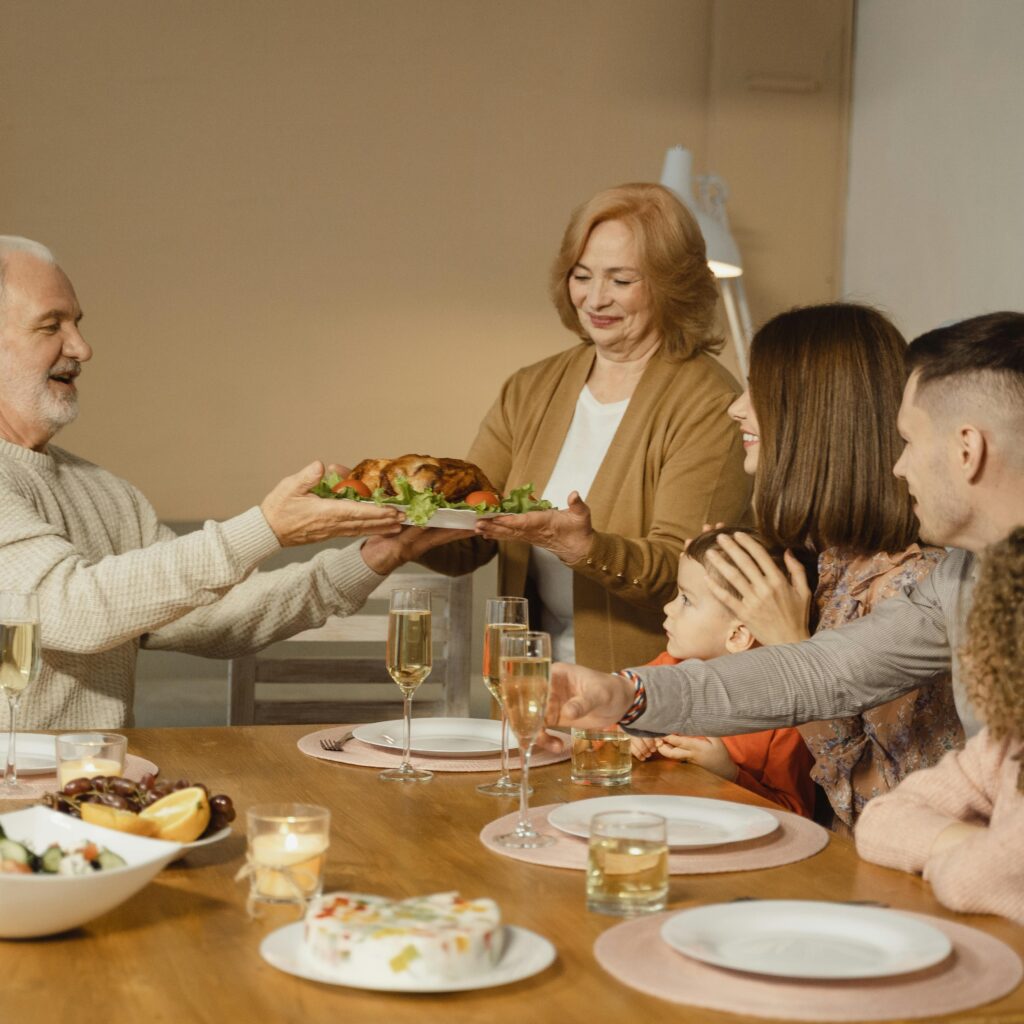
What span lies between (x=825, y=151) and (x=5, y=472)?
4280 mm

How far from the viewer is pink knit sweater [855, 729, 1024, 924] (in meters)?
1.13

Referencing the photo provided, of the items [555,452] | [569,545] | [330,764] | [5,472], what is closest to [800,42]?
[555,452]

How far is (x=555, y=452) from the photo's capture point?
2887mm

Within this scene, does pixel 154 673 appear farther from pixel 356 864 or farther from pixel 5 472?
pixel 356 864

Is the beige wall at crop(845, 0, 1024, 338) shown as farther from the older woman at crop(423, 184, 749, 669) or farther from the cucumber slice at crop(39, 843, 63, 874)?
the cucumber slice at crop(39, 843, 63, 874)

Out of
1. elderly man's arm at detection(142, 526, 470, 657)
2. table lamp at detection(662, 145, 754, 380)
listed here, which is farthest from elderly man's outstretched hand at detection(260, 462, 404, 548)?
table lamp at detection(662, 145, 754, 380)

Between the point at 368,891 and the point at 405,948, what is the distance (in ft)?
0.84

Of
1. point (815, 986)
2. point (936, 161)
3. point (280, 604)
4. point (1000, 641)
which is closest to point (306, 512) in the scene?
point (280, 604)

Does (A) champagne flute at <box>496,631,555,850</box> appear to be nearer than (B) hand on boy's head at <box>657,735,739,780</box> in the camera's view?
Yes

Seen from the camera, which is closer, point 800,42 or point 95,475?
point 95,475

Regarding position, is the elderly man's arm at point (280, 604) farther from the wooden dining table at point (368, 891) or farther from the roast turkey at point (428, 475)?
the wooden dining table at point (368, 891)

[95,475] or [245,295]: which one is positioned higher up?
[245,295]

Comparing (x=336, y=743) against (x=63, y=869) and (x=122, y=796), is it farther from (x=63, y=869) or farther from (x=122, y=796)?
(x=63, y=869)

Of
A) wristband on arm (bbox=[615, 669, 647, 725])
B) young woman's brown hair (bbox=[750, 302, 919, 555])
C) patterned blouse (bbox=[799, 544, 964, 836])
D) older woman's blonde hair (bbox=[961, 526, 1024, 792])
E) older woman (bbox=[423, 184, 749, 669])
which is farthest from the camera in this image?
older woman (bbox=[423, 184, 749, 669])
